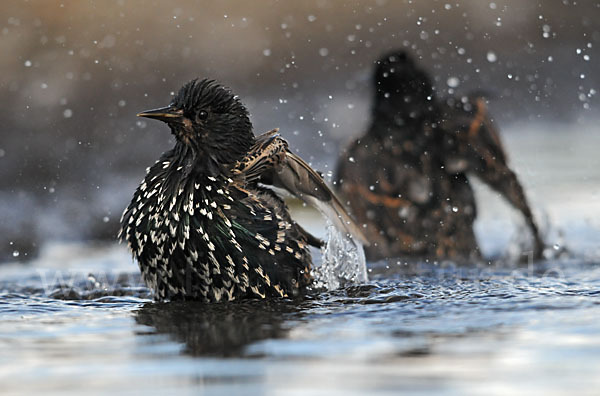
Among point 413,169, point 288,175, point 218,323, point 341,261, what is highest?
point 413,169

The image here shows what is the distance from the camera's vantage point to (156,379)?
322 centimetres

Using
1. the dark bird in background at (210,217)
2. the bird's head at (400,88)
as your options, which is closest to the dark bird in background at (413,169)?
the bird's head at (400,88)

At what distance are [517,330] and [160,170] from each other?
2307 millimetres

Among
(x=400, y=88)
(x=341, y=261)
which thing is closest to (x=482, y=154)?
(x=400, y=88)

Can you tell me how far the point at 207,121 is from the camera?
5387 millimetres

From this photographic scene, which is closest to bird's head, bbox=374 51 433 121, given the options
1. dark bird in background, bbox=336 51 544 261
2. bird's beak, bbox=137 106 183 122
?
dark bird in background, bbox=336 51 544 261

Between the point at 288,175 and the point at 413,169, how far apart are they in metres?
2.50

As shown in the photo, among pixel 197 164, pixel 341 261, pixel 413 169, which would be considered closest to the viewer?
pixel 197 164

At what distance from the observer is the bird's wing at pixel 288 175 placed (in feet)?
18.2

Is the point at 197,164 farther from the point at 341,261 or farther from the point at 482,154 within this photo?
the point at 482,154

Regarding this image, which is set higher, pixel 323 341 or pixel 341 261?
pixel 341 261

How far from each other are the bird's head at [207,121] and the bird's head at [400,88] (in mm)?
2970

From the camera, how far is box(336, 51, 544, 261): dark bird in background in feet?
26.6

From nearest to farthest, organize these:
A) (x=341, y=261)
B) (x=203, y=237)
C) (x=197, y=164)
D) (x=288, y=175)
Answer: (x=203, y=237)
(x=197, y=164)
(x=288, y=175)
(x=341, y=261)
